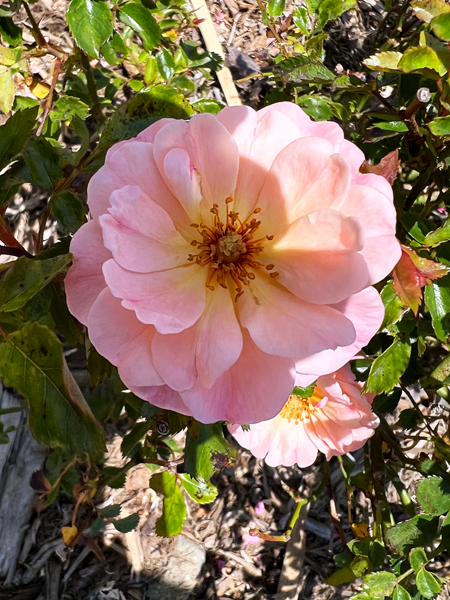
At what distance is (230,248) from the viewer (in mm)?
1182

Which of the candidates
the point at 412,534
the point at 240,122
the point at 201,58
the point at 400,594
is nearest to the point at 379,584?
the point at 400,594

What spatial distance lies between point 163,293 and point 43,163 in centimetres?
46

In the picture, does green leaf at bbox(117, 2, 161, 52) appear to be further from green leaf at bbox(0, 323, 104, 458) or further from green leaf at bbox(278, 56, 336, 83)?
green leaf at bbox(0, 323, 104, 458)

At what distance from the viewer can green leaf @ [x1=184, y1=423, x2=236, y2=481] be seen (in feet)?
4.43

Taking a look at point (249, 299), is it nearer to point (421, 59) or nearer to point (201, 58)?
point (421, 59)

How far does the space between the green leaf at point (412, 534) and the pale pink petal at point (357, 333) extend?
82 cm

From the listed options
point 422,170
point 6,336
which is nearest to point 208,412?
point 6,336

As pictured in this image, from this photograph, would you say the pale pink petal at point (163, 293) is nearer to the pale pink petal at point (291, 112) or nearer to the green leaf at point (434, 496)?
the pale pink petal at point (291, 112)

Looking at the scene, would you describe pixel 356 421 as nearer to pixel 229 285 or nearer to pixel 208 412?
pixel 229 285

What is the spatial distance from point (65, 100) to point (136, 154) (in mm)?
895

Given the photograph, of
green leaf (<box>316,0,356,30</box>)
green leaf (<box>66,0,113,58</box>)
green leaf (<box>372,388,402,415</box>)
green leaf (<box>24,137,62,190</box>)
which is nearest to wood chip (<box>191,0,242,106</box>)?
green leaf (<box>316,0,356,30</box>)

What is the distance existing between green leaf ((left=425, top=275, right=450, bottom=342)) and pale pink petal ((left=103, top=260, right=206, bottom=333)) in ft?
1.63

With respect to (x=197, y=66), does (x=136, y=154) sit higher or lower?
higher

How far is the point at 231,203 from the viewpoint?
1.19 metres
